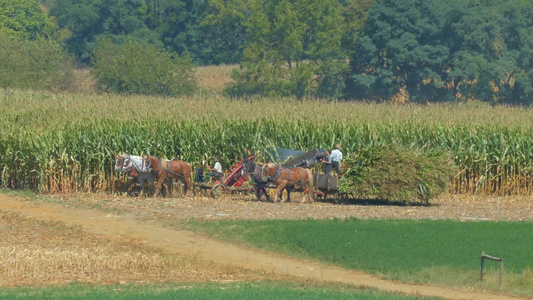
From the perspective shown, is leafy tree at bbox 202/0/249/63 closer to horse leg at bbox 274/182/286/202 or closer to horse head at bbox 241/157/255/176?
horse leg at bbox 274/182/286/202

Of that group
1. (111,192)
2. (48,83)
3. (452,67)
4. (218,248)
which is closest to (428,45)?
(452,67)

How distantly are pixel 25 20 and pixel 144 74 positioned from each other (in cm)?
3601

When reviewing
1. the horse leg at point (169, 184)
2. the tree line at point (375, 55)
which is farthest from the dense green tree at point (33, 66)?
the horse leg at point (169, 184)

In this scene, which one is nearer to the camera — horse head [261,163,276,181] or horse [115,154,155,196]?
horse head [261,163,276,181]

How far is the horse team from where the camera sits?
30.2 meters

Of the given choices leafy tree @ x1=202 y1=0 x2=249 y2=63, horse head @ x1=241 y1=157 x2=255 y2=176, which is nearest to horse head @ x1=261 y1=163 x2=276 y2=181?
horse head @ x1=241 y1=157 x2=255 y2=176

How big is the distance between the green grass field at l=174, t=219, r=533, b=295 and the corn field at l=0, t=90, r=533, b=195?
7422 mm

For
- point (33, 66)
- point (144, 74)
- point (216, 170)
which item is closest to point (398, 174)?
point (216, 170)

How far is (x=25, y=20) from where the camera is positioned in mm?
104938

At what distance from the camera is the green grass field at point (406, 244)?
67.8 ft

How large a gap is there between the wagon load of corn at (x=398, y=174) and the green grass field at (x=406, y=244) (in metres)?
3.32

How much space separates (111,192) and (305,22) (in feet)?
158

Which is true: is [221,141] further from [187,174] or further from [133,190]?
[133,190]

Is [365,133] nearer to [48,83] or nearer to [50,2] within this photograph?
[48,83]
